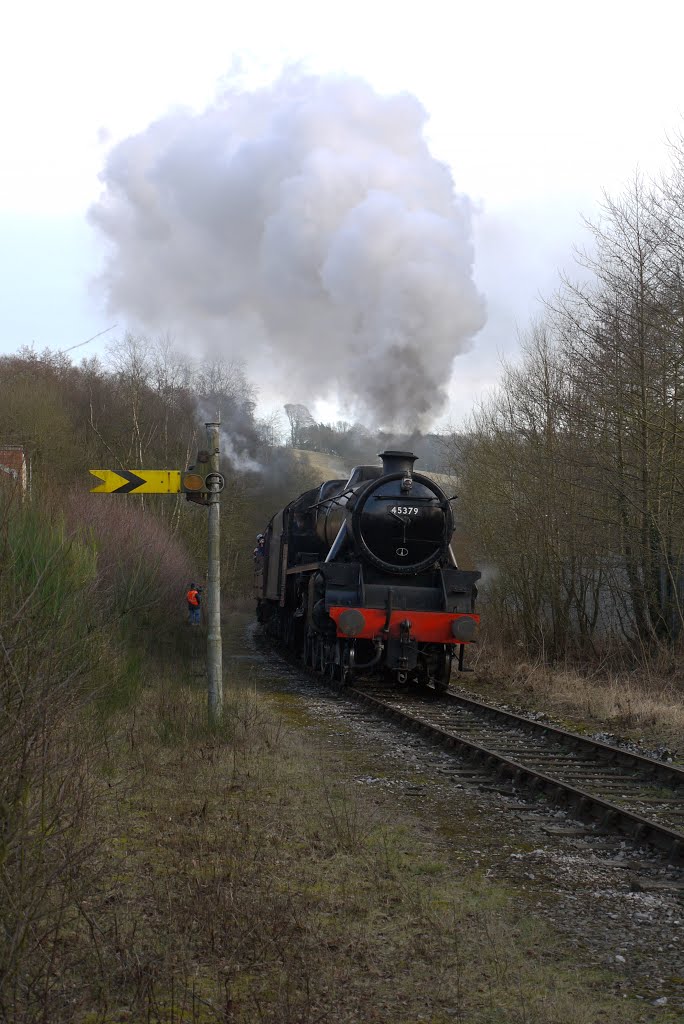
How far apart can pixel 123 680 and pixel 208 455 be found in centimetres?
233

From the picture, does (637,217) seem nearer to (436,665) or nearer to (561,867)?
(436,665)

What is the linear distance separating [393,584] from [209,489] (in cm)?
494

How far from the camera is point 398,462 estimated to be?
43.9ft

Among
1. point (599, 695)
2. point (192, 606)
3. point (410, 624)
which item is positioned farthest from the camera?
point (192, 606)

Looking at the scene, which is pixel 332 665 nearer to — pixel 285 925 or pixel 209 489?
pixel 209 489

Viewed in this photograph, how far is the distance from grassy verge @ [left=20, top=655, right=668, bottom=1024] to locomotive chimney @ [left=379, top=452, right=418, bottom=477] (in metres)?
7.03

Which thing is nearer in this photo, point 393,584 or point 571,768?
point 571,768

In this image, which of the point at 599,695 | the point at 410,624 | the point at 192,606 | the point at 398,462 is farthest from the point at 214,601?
the point at 192,606

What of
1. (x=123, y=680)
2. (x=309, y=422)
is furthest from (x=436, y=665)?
(x=309, y=422)

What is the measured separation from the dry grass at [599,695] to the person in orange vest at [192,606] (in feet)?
22.6

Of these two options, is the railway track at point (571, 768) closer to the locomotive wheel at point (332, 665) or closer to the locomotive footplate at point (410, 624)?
the locomotive footplate at point (410, 624)

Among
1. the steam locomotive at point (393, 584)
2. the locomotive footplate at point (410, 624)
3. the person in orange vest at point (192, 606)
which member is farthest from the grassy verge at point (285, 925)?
the person in orange vest at point (192, 606)

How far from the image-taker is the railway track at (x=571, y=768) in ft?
20.5

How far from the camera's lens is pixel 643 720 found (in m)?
10.4
